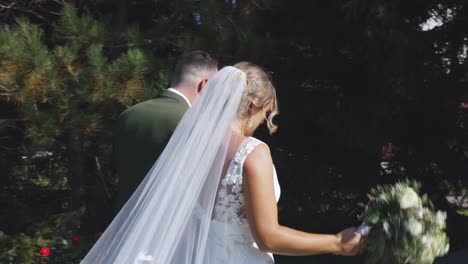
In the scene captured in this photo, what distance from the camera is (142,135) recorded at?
3270 mm

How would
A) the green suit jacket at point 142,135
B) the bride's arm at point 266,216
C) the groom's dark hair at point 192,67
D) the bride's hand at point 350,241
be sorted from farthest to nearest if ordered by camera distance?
the groom's dark hair at point 192,67, the green suit jacket at point 142,135, the bride's hand at point 350,241, the bride's arm at point 266,216

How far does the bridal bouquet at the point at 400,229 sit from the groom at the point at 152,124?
3.41 ft

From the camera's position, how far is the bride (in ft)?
7.95

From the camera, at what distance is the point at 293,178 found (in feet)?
22.1

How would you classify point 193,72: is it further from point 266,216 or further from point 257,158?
point 266,216

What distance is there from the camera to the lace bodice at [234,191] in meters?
2.45

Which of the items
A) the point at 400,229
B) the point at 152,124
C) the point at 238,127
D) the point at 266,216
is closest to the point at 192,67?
the point at 152,124

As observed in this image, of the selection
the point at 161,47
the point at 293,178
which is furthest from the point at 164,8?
the point at 293,178

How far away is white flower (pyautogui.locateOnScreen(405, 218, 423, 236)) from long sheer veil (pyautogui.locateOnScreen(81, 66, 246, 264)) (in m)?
0.73

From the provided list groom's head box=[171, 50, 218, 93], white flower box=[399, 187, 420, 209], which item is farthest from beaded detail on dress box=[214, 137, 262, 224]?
groom's head box=[171, 50, 218, 93]

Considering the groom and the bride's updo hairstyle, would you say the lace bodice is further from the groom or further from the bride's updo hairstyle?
the groom

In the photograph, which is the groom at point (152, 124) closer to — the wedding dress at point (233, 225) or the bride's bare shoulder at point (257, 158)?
the wedding dress at point (233, 225)

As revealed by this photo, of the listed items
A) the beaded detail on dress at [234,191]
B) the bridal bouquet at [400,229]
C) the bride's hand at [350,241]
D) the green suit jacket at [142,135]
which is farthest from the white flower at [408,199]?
the green suit jacket at [142,135]

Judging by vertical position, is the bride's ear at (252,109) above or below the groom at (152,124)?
above
